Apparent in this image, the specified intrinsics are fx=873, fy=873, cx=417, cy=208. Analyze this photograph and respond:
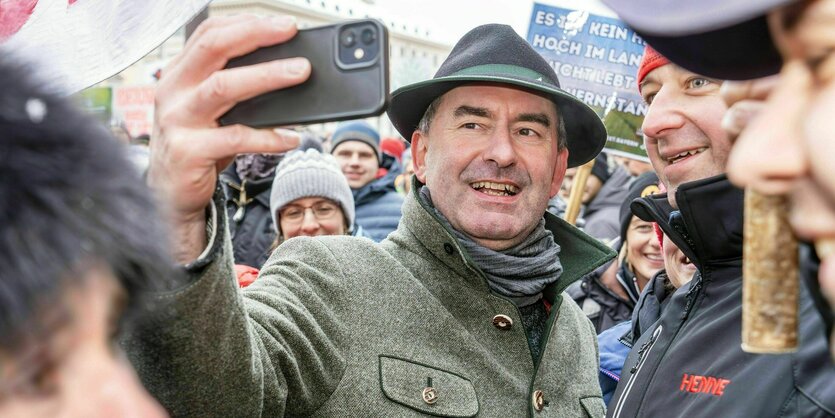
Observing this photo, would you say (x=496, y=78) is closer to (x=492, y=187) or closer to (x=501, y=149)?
(x=501, y=149)

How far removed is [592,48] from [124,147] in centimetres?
396

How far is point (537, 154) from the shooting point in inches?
120

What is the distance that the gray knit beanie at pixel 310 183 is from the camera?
4.88 meters

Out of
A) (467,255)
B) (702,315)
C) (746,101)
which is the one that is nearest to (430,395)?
(467,255)

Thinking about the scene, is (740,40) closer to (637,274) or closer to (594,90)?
(594,90)

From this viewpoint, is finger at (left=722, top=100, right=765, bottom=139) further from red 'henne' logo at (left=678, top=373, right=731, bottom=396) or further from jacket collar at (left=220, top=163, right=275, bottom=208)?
jacket collar at (left=220, top=163, right=275, bottom=208)

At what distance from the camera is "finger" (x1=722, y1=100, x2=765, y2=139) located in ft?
3.22

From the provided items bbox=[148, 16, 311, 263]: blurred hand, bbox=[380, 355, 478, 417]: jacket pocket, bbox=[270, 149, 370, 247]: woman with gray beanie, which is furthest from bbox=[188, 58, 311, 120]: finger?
bbox=[270, 149, 370, 247]: woman with gray beanie

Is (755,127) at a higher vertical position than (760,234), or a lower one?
higher

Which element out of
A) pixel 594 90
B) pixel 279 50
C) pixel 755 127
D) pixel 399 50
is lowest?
pixel 399 50

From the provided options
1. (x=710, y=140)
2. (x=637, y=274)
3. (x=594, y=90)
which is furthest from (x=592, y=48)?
(x=710, y=140)

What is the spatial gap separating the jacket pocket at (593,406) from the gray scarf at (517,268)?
1.19 feet

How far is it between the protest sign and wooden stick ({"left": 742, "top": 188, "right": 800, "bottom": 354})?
3530 millimetres

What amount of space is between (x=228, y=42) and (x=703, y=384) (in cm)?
127
